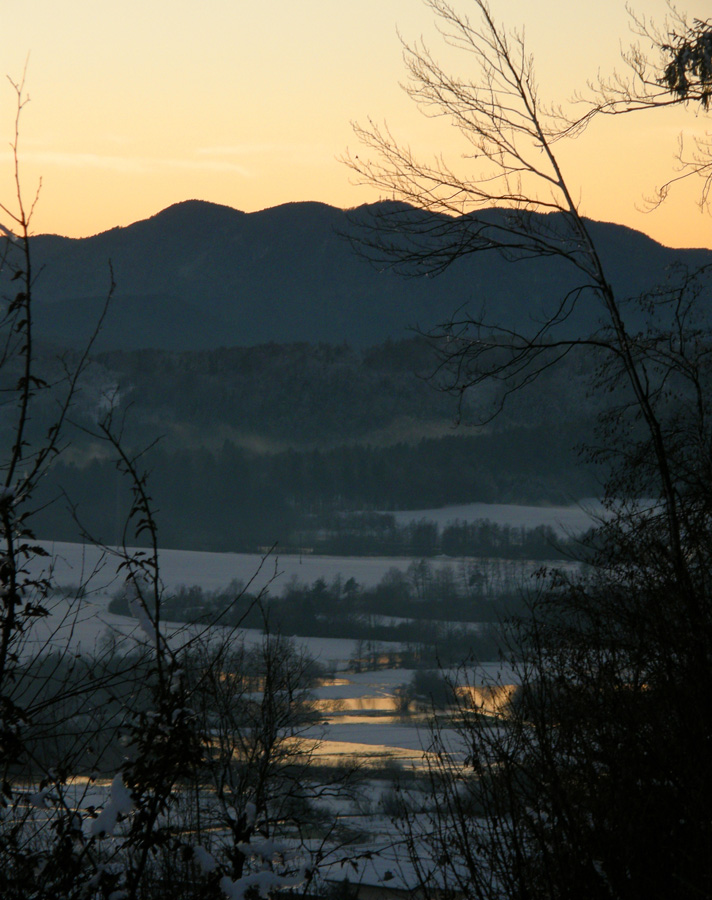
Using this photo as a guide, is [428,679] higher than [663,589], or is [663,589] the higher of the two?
[663,589]

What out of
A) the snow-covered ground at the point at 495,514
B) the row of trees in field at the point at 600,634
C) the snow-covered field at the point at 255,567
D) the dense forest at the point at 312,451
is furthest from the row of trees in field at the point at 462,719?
the snow-covered ground at the point at 495,514

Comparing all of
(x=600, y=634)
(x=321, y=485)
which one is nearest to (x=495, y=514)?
(x=321, y=485)

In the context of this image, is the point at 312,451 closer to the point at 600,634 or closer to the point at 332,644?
the point at 332,644

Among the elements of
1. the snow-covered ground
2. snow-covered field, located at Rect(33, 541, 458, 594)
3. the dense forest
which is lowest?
snow-covered field, located at Rect(33, 541, 458, 594)

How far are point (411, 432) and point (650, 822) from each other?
6754 inches

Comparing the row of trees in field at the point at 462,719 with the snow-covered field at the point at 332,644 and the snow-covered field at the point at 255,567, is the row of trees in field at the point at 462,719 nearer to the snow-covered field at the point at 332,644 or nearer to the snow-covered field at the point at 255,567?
the snow-covered field at the point at 332,644

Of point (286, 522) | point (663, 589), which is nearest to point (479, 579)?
point (286, 522)

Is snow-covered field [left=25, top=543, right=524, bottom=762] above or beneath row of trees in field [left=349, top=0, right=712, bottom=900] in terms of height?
beneath

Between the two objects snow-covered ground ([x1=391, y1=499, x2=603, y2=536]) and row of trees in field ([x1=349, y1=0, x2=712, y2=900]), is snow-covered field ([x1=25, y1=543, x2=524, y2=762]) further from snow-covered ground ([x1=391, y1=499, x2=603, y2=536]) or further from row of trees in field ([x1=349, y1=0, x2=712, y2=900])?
snow-covered ground ([x1=391, y1=499, x2=603, y2=536])

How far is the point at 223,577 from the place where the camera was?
345 ft

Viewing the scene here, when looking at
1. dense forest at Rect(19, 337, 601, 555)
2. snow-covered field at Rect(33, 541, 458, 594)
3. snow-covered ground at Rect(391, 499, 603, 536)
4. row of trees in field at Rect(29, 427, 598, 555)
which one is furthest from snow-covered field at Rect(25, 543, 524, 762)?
row of trees in field at Rect(29, 427, 598, 555)

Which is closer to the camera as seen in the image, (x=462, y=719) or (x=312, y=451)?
(x=462, y=719)

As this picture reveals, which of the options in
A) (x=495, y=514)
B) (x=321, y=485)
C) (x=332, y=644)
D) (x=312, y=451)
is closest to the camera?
(x=332, y=644)

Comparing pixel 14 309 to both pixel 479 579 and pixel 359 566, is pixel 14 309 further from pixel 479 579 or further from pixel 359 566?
pixel 359 566
